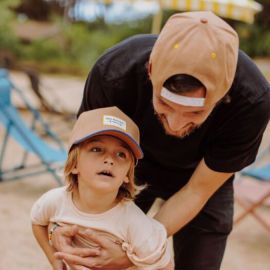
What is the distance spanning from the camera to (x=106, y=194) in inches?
73.4

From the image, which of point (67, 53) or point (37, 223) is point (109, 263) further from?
point (67, 53)

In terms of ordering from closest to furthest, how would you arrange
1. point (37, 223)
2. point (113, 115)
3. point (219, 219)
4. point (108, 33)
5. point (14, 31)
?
point (113, 115)
point (37, 223)
point (219, 219)
point (14, 31)
point (108, 33)

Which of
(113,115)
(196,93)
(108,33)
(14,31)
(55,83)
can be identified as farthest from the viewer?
(108,33)

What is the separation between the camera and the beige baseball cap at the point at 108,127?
179cm

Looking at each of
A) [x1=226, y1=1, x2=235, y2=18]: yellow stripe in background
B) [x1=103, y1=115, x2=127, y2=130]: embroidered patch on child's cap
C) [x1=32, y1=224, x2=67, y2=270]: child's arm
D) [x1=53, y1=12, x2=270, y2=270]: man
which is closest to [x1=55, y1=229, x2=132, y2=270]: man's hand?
[x1=53, y1=12, x2=270, y2=270]: man

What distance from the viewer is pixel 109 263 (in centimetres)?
187

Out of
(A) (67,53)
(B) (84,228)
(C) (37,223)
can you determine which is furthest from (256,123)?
(A) (67,53)

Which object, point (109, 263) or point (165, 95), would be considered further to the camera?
point (109, 263)

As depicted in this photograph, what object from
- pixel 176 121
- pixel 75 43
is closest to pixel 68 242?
pixel 176 121

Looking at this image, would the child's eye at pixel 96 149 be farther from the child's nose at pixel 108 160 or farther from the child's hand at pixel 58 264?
the child's hand at pixel 58 264

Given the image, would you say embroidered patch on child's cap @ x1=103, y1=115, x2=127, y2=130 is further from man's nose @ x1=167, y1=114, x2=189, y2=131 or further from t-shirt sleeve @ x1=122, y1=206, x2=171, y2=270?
t-shirt sleeve @ x1=122, y1=206, x2=171, y2=270

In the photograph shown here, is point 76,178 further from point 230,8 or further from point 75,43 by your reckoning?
point 75,43

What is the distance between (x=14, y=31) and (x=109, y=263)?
17.9 metres

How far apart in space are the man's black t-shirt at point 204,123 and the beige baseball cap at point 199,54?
274 millimetres
